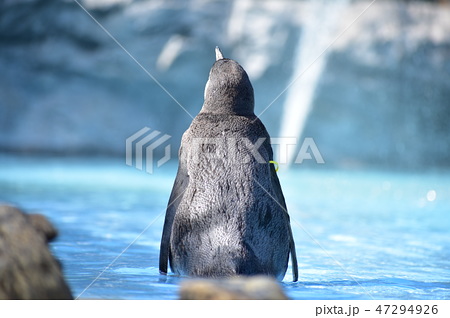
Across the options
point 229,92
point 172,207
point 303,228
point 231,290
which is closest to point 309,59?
point 303,228

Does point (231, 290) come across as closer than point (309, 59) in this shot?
Yes

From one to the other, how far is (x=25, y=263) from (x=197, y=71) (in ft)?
54.1

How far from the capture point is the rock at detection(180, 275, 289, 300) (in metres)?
2.42

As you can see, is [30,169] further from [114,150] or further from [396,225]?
[396,225]

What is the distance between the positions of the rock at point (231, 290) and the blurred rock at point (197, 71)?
612 inches

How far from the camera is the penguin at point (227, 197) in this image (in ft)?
12.2

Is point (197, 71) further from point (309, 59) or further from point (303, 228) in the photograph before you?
point (303, 228)

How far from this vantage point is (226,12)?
18.4 metres

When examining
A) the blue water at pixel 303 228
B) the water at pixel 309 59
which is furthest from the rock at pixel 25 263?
Answer: the water at pixel 309 59

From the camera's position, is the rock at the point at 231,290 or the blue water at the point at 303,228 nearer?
the rock at the point at 231,290

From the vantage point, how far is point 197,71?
18688mm
